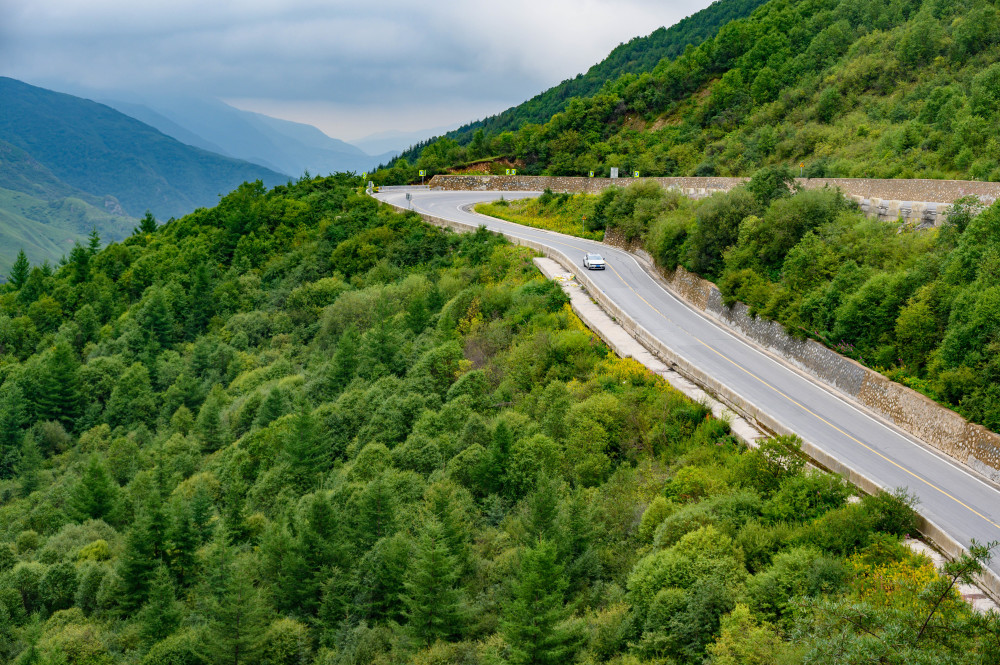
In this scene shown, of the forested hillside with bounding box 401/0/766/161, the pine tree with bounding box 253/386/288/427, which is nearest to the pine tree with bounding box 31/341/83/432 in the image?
the pine tree with bounding box 253/386/288/427

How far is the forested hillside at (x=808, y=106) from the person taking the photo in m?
43.6

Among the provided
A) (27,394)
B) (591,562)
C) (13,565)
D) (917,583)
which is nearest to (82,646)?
(13,565)

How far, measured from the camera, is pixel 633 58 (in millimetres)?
154500

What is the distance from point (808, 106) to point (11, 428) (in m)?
68.5

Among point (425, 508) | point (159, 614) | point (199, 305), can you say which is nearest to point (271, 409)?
point (159, 614)

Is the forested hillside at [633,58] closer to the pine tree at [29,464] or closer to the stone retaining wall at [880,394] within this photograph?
the pine tree at [29,464]

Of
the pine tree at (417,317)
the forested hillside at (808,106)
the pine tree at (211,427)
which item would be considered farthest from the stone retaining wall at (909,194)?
the pine tree at (211,427)

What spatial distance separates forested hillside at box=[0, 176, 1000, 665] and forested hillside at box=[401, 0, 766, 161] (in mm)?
93270

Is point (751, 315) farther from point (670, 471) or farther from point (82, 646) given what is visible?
point (82, 646)

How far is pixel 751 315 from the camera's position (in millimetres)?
31188

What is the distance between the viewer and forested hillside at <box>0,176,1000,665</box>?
1591cm

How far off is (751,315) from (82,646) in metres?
28.2

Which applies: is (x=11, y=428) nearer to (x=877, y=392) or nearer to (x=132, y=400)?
(x=132, y=400)

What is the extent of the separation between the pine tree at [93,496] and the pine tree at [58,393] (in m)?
21.7
